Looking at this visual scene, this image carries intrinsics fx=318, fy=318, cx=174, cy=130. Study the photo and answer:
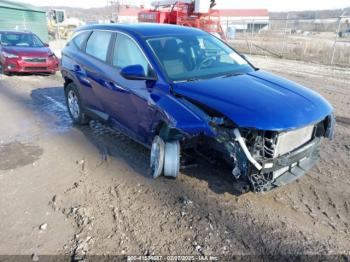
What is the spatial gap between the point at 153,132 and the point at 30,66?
8.72 m

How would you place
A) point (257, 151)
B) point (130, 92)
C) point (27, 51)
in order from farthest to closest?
1. point (27, 51)
2. point (130, 92)
3. point (257, 151)

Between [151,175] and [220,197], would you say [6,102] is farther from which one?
[220,197]

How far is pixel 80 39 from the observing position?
5.91 meters

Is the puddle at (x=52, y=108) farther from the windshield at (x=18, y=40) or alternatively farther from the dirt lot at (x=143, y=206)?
the windshield at (x=18, y=40)

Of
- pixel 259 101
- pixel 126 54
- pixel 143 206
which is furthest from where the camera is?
pixel 126 54

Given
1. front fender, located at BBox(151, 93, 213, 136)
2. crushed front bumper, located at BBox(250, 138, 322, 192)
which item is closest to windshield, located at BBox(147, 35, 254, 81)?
front fender, located at BBox(151, 93, 213, 136)

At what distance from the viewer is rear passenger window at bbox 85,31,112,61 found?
16.3ft

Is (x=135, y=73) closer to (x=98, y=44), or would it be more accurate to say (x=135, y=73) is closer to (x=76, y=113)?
(x=98, y=44)

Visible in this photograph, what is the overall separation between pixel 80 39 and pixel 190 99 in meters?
3.36

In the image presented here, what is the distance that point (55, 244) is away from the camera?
9.73 ft

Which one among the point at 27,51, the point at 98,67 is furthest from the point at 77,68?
the point at 27,51

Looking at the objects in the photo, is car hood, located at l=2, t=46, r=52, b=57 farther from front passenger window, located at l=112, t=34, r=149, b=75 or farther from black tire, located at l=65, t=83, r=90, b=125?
front passenger window, located at l=112, t=34, r=149, b=75

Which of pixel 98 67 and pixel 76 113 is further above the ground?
pixel 98 67

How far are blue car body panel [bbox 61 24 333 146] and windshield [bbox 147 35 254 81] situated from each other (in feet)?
0.46
